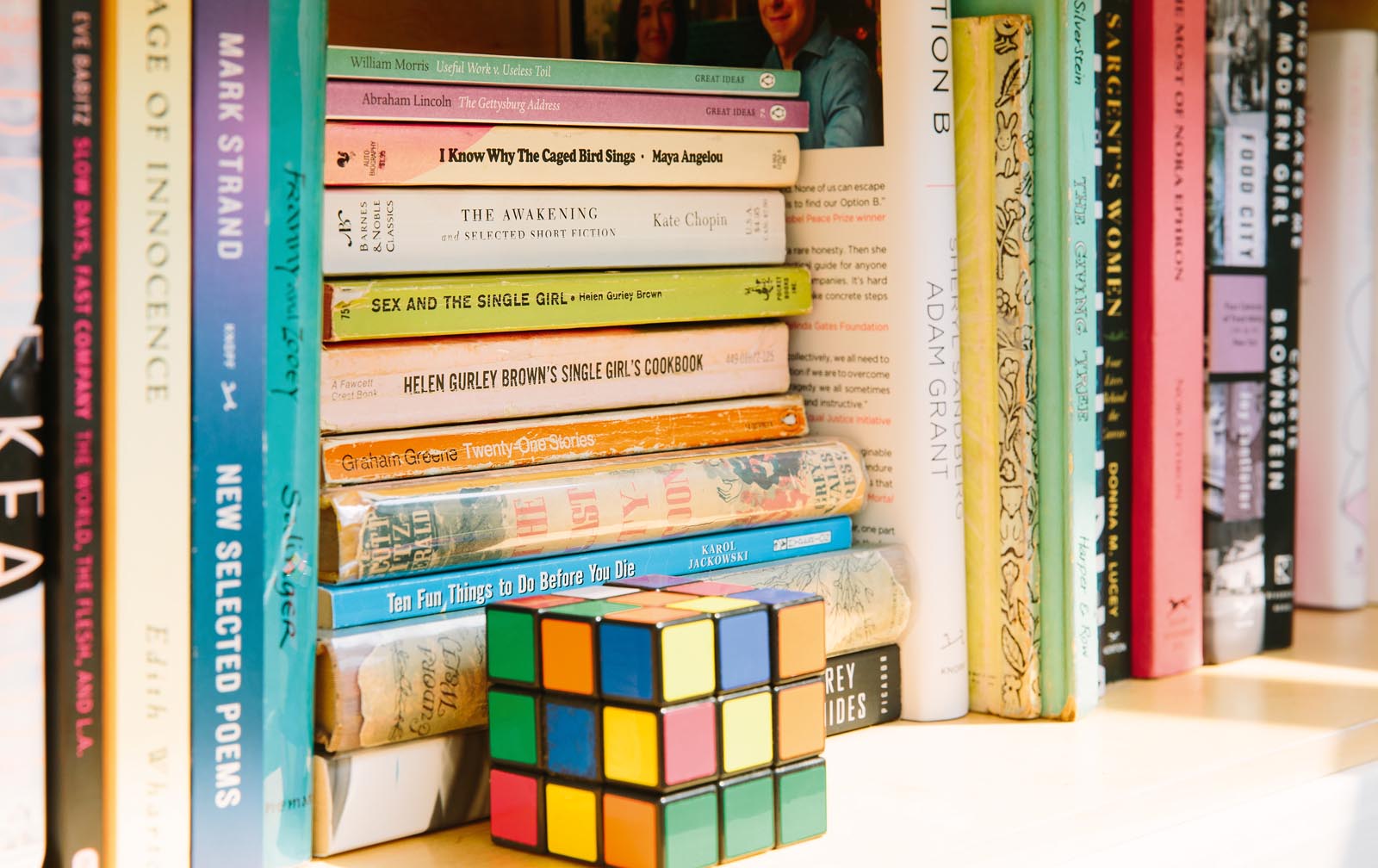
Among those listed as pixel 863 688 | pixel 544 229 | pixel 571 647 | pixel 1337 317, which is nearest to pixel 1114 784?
pixel 863 688

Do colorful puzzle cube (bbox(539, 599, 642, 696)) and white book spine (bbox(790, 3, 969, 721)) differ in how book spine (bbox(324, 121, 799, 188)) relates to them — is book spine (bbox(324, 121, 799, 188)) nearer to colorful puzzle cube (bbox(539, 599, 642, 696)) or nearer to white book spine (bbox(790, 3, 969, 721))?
white book spine (bbox(790, 3, 969, 721))

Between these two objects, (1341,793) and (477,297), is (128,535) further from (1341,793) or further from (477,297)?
(1341,793)

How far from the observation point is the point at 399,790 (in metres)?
0.68

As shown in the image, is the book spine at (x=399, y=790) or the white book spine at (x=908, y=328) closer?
the book spine at (x=399, y=790)

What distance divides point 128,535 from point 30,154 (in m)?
0.14

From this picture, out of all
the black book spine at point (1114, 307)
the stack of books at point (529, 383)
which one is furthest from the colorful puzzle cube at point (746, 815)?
the black book spine at point (1114, 307)

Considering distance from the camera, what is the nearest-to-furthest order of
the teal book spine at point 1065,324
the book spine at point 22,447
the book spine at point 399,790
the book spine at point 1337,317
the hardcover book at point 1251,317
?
the book spine at point 22,447, the book spine at point 399,790, the teal book spine at point 1065,324, the hardcover book at point 1251,317, the book spine at point 1337,317

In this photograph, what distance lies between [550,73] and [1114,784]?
0.41 meters

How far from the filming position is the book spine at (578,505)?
676 millimetres

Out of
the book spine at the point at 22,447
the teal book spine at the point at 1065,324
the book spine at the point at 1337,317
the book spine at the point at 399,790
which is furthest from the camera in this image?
the book spine at the point at 1337,317

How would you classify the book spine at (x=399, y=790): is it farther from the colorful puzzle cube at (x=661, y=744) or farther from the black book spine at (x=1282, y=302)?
the black book spine at (x=1282, y=302)

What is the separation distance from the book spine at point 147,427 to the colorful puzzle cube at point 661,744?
0.16 metres

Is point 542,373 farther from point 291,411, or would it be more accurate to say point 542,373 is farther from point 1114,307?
point 1114,307

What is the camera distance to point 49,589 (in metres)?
0.57
